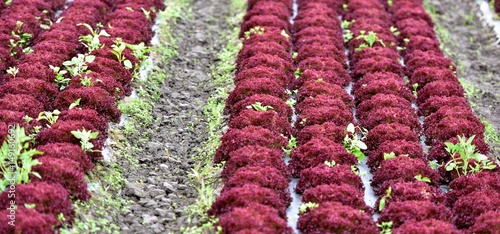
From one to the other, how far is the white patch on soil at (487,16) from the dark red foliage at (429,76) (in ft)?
13.5

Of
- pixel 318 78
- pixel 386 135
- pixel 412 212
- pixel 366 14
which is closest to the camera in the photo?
pixel 412 212

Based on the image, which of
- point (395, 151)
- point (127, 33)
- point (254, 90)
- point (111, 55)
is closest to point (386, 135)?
point (395, 151)

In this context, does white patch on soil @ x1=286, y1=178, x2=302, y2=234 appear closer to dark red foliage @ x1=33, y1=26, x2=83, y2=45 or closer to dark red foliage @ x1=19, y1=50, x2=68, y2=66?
dark red foliage @ x1=19, y1=50, x2=68, y2=66

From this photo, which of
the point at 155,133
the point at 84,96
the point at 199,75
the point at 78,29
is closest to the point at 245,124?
the point at 155,133

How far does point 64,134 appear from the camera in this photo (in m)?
10.4

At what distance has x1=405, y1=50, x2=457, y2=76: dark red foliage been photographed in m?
14.4

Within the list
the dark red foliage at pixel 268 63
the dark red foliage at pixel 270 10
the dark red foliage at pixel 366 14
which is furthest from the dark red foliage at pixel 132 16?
the dark red foliage at pixel 366 14

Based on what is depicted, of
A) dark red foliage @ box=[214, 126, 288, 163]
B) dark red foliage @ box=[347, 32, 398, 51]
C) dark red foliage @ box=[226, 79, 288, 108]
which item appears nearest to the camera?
dark red foliage @ box=[214, 126, 288, 163]

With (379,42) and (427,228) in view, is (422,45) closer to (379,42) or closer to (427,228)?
(379,42)

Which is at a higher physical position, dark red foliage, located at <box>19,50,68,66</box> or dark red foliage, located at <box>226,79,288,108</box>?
dark red foliage, located at <box>19,50,68,66</box>

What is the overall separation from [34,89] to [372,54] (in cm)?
666

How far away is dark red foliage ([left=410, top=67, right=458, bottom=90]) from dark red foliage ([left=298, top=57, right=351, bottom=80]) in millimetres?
1369

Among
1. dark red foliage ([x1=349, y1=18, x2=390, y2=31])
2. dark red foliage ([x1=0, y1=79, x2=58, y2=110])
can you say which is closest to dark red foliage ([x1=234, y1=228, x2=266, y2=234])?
dark red foliage ([x1=0, y1=79, x2=58, y2=110])

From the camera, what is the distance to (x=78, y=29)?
14.6 metres
